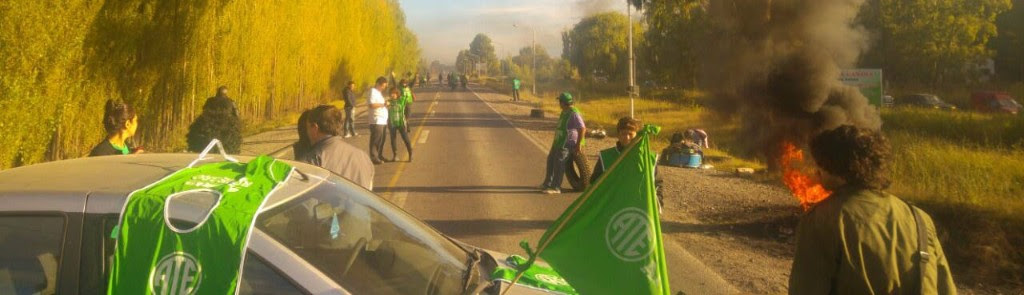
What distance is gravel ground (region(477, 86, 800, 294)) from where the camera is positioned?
24.3ft

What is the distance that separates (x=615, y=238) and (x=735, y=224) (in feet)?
24.3

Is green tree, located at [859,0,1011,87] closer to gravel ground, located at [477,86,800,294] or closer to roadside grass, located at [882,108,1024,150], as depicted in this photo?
roadside grass, located at [882,108,1024,150]

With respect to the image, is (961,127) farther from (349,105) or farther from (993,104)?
(349,105)

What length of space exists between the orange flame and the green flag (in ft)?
17.0

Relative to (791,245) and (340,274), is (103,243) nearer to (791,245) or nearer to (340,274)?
(340,274)

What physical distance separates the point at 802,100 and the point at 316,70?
92.2 ft

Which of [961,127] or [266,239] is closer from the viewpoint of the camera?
[266,239]

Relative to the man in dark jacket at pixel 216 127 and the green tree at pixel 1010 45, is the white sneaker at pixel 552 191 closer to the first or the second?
Result: the man in dark jacket at pixel 216 127

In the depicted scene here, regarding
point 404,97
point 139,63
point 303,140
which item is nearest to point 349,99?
point 404,97

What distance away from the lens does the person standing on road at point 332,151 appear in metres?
5.34

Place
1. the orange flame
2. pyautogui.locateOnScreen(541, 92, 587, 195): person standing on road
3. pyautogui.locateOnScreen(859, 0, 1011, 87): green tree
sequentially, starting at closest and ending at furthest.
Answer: the orange flame < pyautogui.locateOnScreen(541, 92, 587, 195): person standing on road < pyautogui.locateOnScreen(859, 0, 1011, 87): green tree

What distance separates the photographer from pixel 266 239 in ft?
8.52

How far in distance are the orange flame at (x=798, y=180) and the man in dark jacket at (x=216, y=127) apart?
26.6ft

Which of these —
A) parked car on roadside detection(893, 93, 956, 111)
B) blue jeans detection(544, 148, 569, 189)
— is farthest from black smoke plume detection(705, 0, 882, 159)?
parked car on roadside detection(893, 93, 956, 111)
